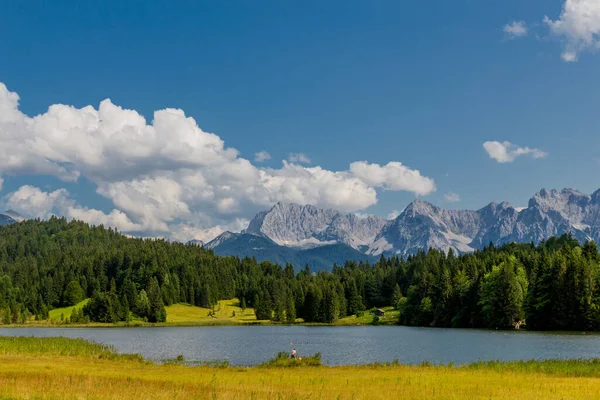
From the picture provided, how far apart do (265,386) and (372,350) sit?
47.8 m

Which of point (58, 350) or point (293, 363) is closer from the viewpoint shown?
point (293, 363)

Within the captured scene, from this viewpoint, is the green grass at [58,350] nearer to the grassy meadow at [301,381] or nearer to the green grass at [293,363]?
the grassy meadow at [301,381]

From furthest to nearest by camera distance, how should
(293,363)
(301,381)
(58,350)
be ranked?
(58,350), (293,363), (301,381)

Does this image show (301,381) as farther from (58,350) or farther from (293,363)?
(58,350)

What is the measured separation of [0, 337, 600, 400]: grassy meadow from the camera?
34812 mm

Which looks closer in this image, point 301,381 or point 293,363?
point 301,381

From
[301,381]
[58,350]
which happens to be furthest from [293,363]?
[58,350]

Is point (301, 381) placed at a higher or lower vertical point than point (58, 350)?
higher

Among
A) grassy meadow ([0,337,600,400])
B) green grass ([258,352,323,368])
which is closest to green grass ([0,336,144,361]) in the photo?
grassy meadow ([0,337,600,400])

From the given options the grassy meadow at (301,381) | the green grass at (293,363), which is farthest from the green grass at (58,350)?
the green grass at (293,363)

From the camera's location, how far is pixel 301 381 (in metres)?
45.6

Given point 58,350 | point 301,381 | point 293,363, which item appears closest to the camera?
point 301,381

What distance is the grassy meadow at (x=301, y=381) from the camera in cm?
3481

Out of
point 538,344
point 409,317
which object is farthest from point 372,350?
point 409,317
